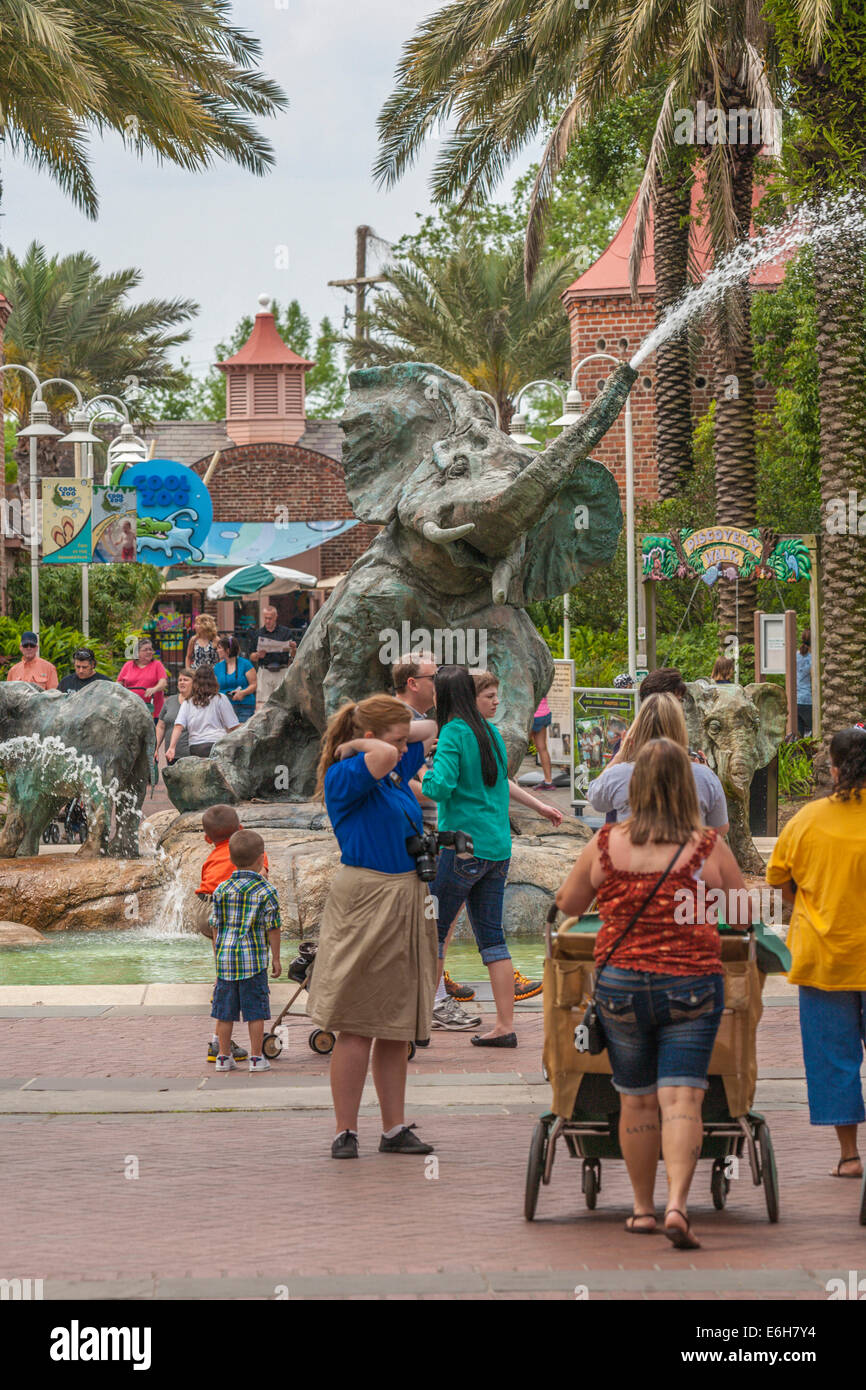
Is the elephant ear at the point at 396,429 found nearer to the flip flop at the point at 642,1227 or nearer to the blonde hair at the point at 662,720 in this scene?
the blonde hair at the point at 662,720

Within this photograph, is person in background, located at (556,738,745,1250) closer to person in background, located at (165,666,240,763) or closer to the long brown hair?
the long brown hair

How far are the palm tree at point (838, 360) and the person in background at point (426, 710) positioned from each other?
876 cm

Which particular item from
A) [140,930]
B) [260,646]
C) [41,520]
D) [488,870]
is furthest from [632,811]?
[41,520]

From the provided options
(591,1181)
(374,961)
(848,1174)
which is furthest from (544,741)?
(591,1181)

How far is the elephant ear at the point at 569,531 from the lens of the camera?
40.4ft

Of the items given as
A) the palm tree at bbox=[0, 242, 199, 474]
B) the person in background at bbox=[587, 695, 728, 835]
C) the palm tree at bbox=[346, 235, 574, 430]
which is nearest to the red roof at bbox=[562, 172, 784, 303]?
the palm tree at bbox=[346, 235, 574, 430]

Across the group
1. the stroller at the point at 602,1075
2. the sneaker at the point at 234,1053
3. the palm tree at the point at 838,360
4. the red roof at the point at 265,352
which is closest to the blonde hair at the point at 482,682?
the sneaker at the point at 234,1053

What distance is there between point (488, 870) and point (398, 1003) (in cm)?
202

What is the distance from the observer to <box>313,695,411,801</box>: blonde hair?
6.58 m

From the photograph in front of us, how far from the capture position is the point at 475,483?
38.9 feet

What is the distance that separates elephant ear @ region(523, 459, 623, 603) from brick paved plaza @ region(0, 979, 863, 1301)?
13.9ft

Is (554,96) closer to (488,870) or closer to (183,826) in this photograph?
(183,826)

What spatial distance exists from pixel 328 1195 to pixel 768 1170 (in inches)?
57.2

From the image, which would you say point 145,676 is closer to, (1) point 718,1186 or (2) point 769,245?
(2) point 769,245
